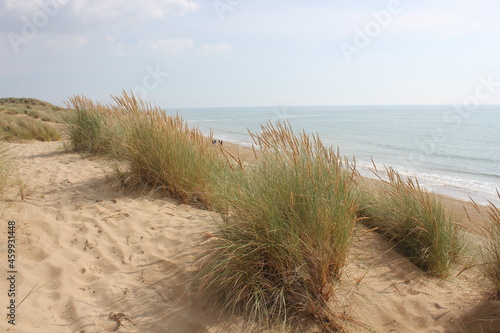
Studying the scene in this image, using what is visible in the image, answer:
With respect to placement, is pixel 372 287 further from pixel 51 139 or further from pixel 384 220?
pixel 51 139

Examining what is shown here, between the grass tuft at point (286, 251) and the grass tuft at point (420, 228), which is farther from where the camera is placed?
the grass tuft at point (420, 228)

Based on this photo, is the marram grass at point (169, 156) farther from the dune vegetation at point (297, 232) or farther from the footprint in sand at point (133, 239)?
the footprint in sand at point (133, 239)

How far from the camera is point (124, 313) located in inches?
106

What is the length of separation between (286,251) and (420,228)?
4.95 ft

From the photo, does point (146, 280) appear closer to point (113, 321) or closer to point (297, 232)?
point (113, 321)

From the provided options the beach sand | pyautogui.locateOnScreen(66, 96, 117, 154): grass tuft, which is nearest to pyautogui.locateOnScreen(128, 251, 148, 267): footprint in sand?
the beach sand

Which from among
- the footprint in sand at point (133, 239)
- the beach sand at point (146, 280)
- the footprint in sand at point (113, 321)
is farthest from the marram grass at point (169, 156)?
the footprint in sand at point (113, 321)

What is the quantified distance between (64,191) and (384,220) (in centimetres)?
414

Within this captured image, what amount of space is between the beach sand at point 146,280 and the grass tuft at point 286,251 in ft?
0.64

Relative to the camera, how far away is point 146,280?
3125 mm

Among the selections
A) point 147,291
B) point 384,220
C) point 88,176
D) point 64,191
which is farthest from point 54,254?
point 384,220

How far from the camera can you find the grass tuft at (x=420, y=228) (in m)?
3.61

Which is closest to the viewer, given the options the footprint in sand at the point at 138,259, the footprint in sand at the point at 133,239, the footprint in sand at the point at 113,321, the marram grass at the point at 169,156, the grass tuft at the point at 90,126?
the footprint in sand at the point at 113,321

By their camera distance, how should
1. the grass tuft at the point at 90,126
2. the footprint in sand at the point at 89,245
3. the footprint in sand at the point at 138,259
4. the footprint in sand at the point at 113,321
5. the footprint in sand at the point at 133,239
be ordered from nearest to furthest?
the footprint in sand at the point at 113,321
the footprint in sand at the point at 138,259
the footprint in sand at the point at 89,245
the footprint in sand at the point at 133,239
the grass tuft at the point at 90,126
